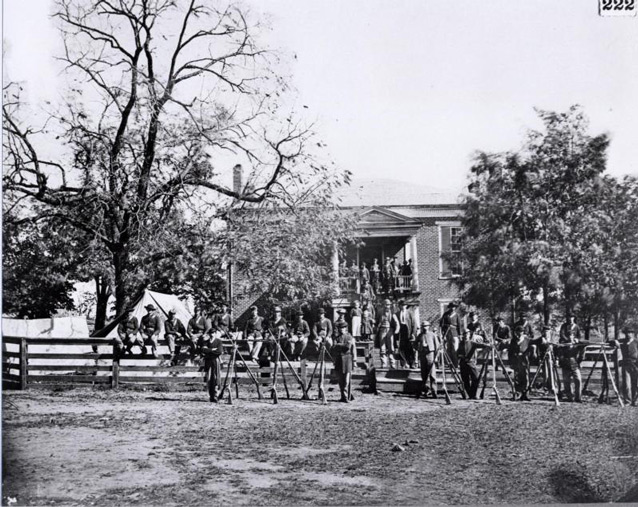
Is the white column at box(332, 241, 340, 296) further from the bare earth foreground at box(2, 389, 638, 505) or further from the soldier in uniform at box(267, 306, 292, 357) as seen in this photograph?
the bare earth foreground at box(2, 389, 638, 505)

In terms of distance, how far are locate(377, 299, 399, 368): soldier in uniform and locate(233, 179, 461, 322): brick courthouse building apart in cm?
26

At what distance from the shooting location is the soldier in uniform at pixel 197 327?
6.56 metres

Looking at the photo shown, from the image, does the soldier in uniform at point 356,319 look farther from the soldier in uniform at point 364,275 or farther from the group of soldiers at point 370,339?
the soldier in uniform at point 364,275

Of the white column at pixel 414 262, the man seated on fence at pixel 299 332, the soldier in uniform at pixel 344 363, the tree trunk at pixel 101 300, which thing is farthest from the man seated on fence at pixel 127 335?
the white column at pixel 414 262

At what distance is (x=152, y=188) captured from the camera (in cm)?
624

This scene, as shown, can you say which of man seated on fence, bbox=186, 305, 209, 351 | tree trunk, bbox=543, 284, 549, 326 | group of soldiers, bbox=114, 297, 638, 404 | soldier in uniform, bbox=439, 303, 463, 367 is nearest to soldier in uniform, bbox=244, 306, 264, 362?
group of soldiers, bbox=114, 297, 638, 404

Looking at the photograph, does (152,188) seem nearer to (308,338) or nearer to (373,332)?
(308,338)

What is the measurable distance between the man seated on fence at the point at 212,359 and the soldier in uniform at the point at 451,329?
2.53 metres

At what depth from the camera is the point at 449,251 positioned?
6035 mm

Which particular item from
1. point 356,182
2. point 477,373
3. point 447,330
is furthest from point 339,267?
point 477,373

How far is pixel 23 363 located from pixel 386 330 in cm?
404

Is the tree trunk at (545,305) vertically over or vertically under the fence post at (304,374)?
over

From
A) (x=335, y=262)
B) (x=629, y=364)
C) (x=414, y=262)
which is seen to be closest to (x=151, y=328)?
(x=335, y=262)

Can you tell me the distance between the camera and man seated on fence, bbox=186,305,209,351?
6.55m
